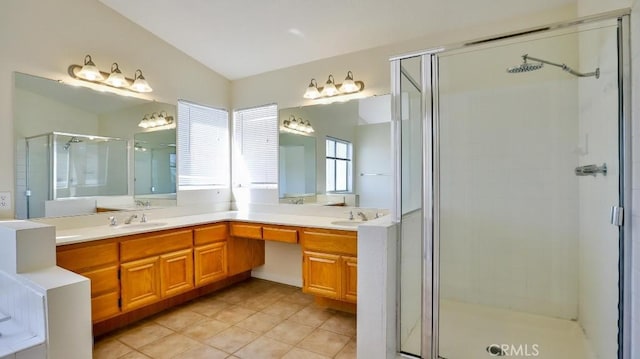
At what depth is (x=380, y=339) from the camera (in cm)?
187

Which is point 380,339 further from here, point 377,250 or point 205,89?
point 205,89

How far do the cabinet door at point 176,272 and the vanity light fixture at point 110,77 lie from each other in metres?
1.55

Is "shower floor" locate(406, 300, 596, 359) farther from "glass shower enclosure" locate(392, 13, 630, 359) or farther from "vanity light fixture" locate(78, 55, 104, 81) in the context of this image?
"vanity light fixture" locate(78, 55, 104, 81)

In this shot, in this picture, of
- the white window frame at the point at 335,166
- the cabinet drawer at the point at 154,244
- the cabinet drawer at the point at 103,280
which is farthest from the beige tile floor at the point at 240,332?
the white window frame at the point at 335,166

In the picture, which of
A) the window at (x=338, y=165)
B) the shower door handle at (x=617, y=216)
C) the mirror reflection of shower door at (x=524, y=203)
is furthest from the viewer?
the window at (x=338, y=165)

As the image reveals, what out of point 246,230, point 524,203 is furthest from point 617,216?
point 246,230

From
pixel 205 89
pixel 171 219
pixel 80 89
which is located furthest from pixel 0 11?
pixel 171 219

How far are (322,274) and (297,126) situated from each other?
160cm

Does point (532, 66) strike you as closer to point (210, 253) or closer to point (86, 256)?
point (210, 253)

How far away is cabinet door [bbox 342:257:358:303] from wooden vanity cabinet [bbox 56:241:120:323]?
67.0 inches

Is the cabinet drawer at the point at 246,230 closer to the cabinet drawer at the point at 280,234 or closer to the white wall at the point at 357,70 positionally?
the cabinet drawer at the point at 280,234

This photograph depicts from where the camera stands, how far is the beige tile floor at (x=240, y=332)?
214 centimetres

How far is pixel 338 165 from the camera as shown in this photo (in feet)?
10.2

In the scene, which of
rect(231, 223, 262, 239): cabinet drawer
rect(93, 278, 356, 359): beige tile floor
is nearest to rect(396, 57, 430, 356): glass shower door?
rect(93, 278, 356, 359): beige tile floor
